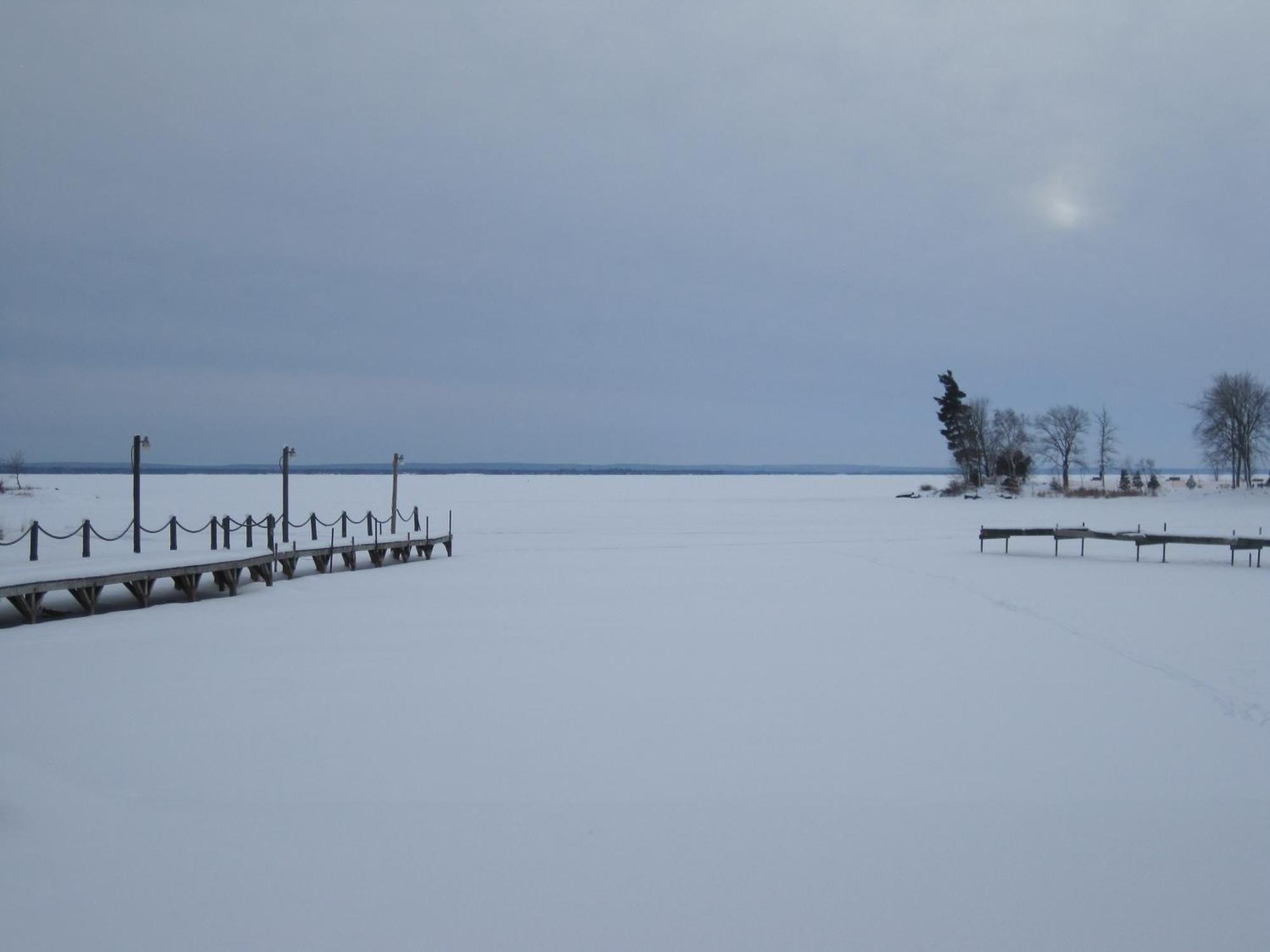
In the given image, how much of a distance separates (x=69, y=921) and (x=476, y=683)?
440 cm

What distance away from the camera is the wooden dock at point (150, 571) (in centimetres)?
1138

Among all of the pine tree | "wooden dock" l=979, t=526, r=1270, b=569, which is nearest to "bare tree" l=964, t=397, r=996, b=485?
the pine tree

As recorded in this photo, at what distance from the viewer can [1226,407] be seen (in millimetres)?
53562

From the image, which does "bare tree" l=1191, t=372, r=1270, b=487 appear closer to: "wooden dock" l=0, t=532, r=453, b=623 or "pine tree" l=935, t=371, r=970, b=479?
"pine tree" l=935, t=371, r=970, b=479

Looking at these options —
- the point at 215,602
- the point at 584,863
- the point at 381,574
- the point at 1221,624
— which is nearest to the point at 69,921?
the point at 584,863

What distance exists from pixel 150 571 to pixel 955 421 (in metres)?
60.4

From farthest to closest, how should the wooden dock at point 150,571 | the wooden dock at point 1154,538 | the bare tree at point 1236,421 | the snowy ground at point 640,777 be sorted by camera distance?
the bare tree at point 1236,421 < the wooden dock at point 1154,538 < the wooden dock at point 150,571 < the snowy ground at point 640,777

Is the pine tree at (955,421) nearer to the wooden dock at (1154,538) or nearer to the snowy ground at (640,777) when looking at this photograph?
the wooden dock at (1154,538)

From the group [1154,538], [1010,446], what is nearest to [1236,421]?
[1010,446]

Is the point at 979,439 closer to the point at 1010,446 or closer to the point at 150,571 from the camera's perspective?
the point at 1010,446

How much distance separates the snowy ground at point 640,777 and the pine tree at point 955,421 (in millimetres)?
53856

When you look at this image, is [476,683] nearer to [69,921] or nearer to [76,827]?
[76,827]

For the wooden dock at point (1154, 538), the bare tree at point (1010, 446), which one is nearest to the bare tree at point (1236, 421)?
the bare tree at point (1010, 446)

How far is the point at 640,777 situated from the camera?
19.0 ft
